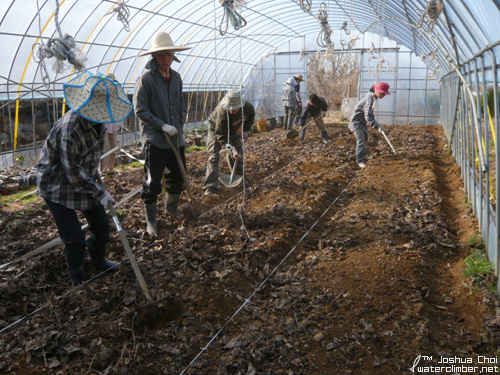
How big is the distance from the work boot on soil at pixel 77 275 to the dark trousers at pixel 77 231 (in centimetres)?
2

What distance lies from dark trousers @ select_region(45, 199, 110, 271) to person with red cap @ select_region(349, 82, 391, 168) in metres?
5.63

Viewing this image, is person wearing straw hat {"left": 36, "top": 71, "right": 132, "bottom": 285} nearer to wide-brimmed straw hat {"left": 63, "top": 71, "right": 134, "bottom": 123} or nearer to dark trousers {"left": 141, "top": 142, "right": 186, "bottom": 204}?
wide-brimmed straw hat {"left": 63, "top": 71, "right": 134, "bottom": 123}

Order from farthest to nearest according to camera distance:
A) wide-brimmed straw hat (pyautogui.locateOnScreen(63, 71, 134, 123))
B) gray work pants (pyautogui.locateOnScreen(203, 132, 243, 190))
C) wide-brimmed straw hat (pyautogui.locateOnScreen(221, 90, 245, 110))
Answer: gray work pants (pyautogui.locateOnScreen(203, 132, 243, 190)) → wide-brimmed straw hat (pyautogui.locateOnScreen(221, 90, 245, 110)) → wide-brimmed straw hat (pyautogui.locateOnScreen(63, 71, 134, 123))

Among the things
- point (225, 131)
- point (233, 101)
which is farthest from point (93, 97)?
point (225, 131)

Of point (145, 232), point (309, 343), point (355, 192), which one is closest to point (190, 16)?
point (355, 192)

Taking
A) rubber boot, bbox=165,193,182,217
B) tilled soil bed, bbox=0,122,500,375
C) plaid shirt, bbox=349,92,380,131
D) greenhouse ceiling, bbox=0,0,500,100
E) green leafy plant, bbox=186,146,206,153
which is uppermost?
greenhouse ceiling, bbox=0,0,500,100

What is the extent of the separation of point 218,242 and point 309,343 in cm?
185

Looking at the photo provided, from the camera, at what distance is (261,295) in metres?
3.82

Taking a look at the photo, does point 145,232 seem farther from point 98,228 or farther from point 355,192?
point 355,192

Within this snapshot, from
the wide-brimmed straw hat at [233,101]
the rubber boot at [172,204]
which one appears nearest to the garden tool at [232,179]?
the wide-brimmed straw hat at [233,101]

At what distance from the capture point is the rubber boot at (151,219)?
4.83 meters

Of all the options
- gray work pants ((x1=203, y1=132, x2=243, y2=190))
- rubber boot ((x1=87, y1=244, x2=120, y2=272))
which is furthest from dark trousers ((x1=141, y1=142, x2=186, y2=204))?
gray work pants ((x1=203, y1=132, x2=243, y2=190))

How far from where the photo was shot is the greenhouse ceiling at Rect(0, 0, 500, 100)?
5.69 metres

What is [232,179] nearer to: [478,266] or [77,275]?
[77,275]
